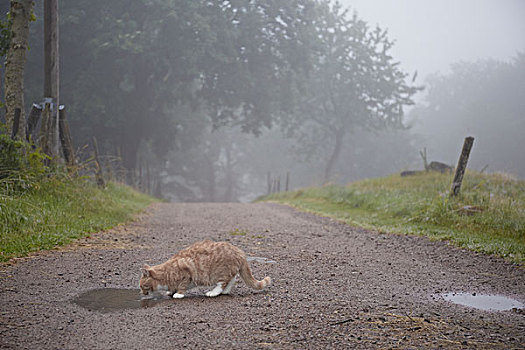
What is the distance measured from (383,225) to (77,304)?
839 cm

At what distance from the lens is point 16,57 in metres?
10.9

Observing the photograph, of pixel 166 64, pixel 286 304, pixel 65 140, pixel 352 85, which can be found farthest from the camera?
pixel 352 85

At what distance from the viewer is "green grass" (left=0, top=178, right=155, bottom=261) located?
6414 mm

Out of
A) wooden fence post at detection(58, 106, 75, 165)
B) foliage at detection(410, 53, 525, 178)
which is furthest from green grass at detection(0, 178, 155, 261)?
foliage at detection(410, 53, 525, 178)

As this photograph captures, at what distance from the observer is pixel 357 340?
3562mm

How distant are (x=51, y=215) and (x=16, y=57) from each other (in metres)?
5.22

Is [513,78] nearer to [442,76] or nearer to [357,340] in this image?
[442,76]

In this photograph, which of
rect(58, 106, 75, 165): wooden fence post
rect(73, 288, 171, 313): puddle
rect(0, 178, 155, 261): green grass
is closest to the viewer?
rect(73, 288, 171, 313): puddle

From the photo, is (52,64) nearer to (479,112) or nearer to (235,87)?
(235,87)

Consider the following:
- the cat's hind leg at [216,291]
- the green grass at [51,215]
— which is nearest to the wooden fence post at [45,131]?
the green grass at [51,215]

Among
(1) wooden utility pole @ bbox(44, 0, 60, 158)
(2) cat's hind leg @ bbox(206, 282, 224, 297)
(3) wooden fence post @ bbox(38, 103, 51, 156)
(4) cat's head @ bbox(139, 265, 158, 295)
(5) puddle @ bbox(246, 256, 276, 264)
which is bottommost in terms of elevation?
(5) puddle @ bbox(246, 256, 276, 264)

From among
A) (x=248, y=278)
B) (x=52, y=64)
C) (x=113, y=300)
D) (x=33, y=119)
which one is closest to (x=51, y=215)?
(x=113, y=300)

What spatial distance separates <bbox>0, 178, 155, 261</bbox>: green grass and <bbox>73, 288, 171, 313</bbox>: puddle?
1706 mm

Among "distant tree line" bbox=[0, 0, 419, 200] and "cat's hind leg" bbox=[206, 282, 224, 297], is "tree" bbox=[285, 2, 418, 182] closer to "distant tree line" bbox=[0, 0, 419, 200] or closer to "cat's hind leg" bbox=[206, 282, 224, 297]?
"distant tree line" bbox=[0, 0, 419, 200]
